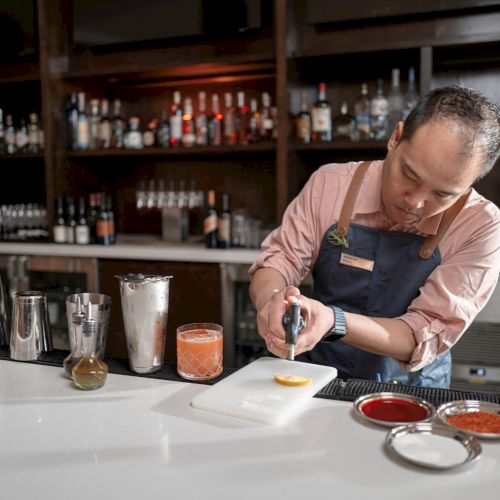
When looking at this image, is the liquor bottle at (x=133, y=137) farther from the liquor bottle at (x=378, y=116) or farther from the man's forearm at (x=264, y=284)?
the man's forearm at (x=264, y=284)

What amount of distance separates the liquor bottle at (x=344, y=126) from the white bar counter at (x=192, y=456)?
228cm

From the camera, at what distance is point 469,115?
4.36 ft

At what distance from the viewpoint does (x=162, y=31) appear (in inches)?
137

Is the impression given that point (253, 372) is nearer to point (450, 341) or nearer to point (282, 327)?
point (282, 327)

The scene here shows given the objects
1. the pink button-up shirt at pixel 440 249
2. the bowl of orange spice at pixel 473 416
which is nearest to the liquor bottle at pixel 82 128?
the pink button-up shirt at pixel 440 249

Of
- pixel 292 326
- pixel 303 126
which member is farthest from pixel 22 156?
pixel 292 326

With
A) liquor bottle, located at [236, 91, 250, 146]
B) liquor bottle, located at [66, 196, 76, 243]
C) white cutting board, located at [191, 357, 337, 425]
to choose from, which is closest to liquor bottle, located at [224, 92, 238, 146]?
liquor bottle, located at [236, 91, 250, 146]

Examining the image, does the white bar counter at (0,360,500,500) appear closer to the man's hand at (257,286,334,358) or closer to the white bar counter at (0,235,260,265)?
the man's hand at (257,286,334,358)

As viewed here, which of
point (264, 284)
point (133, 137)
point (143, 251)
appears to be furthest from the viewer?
point (133, 137)

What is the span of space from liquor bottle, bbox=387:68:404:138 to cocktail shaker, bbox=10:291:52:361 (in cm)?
215

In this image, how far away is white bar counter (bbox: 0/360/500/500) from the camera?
82cm

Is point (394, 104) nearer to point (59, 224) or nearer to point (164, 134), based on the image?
point (164, 134)

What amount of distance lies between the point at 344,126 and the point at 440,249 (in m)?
1.74

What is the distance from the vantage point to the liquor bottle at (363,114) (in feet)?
10.1
